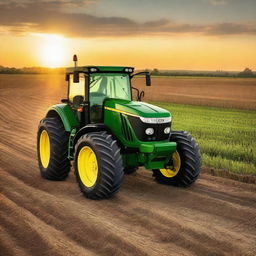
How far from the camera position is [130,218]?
598 cm

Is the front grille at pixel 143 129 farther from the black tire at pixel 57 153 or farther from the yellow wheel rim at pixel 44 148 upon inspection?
the yellow wheel rim at pixel 44 148

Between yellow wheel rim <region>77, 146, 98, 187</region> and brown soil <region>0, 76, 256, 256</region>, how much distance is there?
0.29 metres

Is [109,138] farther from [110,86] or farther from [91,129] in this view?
[110,86]

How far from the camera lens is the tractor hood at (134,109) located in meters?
6.92

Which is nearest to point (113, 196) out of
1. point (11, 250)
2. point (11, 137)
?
point (11, 250)

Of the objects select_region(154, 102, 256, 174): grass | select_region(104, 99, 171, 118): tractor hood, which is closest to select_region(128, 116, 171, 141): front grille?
select_region(104, 99, 171, 118): tractor hood

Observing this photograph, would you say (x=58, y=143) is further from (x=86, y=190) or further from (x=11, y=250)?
(x=11, y=250)

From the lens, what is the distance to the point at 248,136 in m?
14.5

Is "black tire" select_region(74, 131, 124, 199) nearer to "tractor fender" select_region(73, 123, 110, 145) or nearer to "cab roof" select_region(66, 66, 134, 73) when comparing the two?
"tractor fender" select_region(73, 123, 110, 145)

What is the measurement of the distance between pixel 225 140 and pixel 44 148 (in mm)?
6962

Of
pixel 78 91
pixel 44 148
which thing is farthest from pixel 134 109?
pixel 44 148

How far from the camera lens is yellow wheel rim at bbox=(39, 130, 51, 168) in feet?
→ 28.0

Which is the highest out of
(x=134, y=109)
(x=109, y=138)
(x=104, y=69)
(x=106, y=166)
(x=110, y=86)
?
(x=104, y=69)

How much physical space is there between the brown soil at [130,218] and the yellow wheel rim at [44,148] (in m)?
0.33
